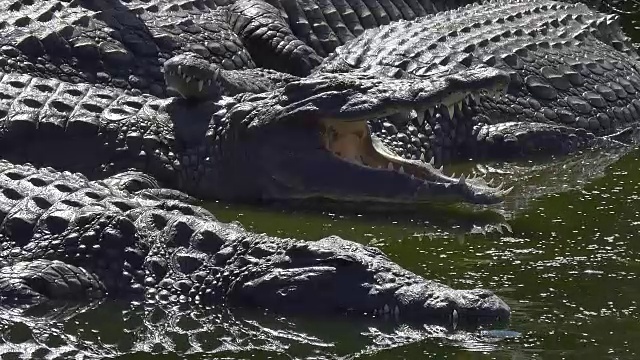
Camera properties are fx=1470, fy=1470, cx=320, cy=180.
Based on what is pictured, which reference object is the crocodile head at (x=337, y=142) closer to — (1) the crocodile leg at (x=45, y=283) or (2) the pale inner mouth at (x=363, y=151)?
(2) the pale inner mouth at (x=363, y=151)

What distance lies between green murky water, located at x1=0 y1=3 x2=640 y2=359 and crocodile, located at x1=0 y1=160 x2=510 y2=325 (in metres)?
0.07

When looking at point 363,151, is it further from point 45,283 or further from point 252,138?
point 45,283

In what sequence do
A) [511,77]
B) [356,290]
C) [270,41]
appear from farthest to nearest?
[270,41], [511,77], [356,290]

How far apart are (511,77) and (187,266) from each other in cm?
340

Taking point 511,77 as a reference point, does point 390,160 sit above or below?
below

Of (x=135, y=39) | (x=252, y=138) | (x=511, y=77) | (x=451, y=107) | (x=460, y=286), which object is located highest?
(x=135, y=39)

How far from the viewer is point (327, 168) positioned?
6648 millimetres

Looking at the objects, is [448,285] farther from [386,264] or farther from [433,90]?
[433,90]

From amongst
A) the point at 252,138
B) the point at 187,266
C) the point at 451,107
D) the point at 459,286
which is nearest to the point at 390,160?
the point at 451,107

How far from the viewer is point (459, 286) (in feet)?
18.2

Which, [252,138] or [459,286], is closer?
[459,286]

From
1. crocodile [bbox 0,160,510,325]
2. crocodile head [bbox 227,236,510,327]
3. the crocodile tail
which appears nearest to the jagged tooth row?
the crocodile tail

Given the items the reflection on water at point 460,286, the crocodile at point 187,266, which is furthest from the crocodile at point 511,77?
the crocodile at point 187,266

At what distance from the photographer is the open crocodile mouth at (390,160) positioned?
6.60 m
